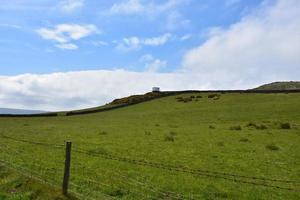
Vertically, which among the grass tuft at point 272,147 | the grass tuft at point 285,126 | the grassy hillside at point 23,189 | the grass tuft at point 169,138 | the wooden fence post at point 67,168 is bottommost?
the grassy hillside at point 23,189

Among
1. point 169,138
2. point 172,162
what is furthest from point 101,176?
point 169,138

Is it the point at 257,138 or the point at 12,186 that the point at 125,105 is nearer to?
the point at 257,138

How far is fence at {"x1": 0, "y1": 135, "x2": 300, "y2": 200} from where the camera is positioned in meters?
16.4

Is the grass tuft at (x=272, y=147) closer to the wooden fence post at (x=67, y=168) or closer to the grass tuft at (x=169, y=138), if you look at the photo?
the grass tuft at (x=169, y=138)

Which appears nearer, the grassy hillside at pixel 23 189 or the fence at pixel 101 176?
the grassy hillside at pixel 23 189

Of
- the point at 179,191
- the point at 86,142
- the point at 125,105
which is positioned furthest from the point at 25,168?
the point at 125,105

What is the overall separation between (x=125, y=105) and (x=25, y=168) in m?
59.8

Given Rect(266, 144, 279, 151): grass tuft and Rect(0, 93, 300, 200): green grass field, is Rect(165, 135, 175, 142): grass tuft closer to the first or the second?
Rect(0, 93, 300, 200): green grass field

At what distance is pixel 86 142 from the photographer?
108 ft

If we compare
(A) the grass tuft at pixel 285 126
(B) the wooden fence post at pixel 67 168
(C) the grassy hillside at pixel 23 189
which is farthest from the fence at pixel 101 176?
(A) the grass tuft at pixel 285 126

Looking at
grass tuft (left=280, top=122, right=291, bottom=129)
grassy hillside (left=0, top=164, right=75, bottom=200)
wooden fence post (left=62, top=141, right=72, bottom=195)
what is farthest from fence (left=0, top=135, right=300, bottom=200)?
grass tuft (left=280, top=122, right=291, bottom=129)

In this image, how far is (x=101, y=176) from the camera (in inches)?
776

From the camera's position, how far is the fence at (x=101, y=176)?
1639 cm

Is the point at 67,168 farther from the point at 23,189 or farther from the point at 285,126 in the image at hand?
the point at 285,126
